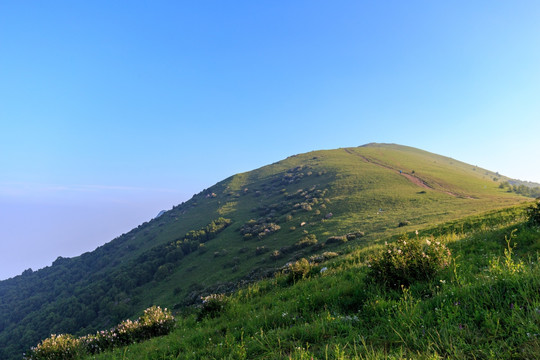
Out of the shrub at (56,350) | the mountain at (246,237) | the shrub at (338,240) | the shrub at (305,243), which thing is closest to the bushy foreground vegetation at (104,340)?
the shrub at (56,350)

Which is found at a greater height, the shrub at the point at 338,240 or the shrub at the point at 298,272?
the shrub at the point at 298,272

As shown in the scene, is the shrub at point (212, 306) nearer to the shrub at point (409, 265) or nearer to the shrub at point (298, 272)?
the shrub at point (298, 272)

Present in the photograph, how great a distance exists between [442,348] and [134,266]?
68.6m

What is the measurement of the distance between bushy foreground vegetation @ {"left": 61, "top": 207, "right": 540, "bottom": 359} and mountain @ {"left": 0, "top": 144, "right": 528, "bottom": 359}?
1642 centimetres

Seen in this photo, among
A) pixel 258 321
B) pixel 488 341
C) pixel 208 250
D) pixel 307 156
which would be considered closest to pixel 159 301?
pixel 208 250

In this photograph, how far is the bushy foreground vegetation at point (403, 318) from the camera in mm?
3385

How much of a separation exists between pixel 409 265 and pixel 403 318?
2.58 m

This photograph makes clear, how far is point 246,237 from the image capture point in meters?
48.4

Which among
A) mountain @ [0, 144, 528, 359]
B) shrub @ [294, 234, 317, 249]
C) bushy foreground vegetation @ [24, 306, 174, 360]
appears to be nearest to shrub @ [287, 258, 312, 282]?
bushy foreground vegetation @ [24, 306, 174, 360]

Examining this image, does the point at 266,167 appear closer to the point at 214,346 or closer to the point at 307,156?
the point at 307,156

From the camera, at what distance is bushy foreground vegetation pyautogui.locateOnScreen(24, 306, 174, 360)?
895 centimetres

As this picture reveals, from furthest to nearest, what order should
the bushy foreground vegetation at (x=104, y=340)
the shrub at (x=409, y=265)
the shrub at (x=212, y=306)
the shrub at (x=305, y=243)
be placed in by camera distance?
the shrub at (x=305, y=243)
the shrub at (x=212, y=306)
the bushy foreground vegetation at (x=104, y=340)
the shrub at (x=409, y=265)

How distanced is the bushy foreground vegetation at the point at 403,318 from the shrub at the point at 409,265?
0.03 metres

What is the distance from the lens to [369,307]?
538cm
